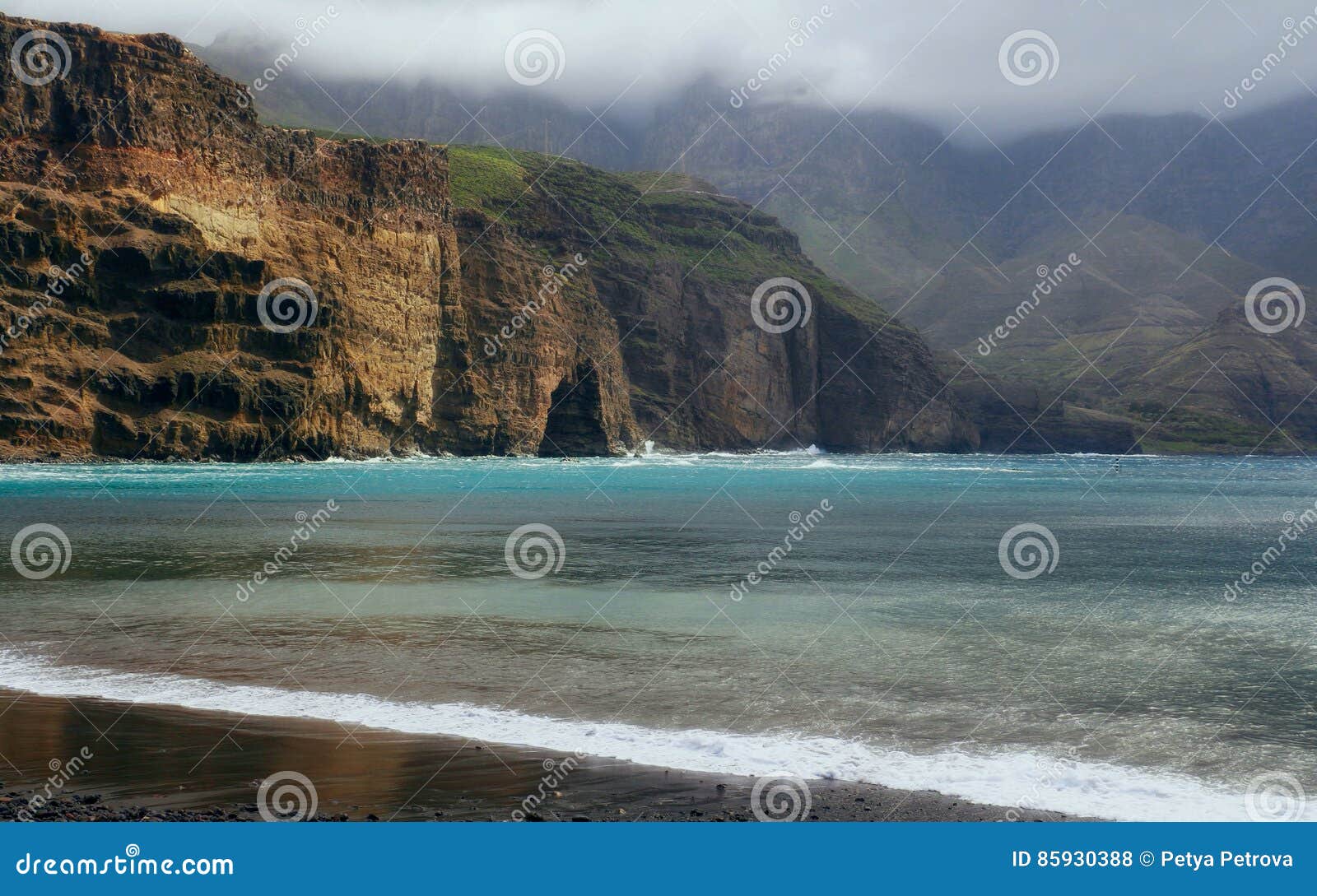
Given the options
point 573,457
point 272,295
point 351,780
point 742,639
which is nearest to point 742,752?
point 351,780

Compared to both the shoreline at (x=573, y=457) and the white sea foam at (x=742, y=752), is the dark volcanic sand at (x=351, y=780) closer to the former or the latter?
the white sea foam at (x=742, y=752)

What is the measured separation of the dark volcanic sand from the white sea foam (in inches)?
14.2

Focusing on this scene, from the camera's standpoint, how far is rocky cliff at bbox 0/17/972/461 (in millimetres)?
84375

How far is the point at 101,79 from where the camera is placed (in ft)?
291

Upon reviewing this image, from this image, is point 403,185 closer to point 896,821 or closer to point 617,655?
point 617,655

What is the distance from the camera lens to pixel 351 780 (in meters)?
10.5

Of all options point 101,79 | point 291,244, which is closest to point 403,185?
point 291,244

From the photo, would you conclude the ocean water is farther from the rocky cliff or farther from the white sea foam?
the rocky cliff

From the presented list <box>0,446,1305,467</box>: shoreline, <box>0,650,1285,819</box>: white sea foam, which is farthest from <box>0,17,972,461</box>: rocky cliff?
<box>0,650,1285,819</box>: white sea foam

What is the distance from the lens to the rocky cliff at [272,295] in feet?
277

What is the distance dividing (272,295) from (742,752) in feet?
299

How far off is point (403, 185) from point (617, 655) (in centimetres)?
10238

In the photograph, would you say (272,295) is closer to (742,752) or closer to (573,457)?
(573,457)
